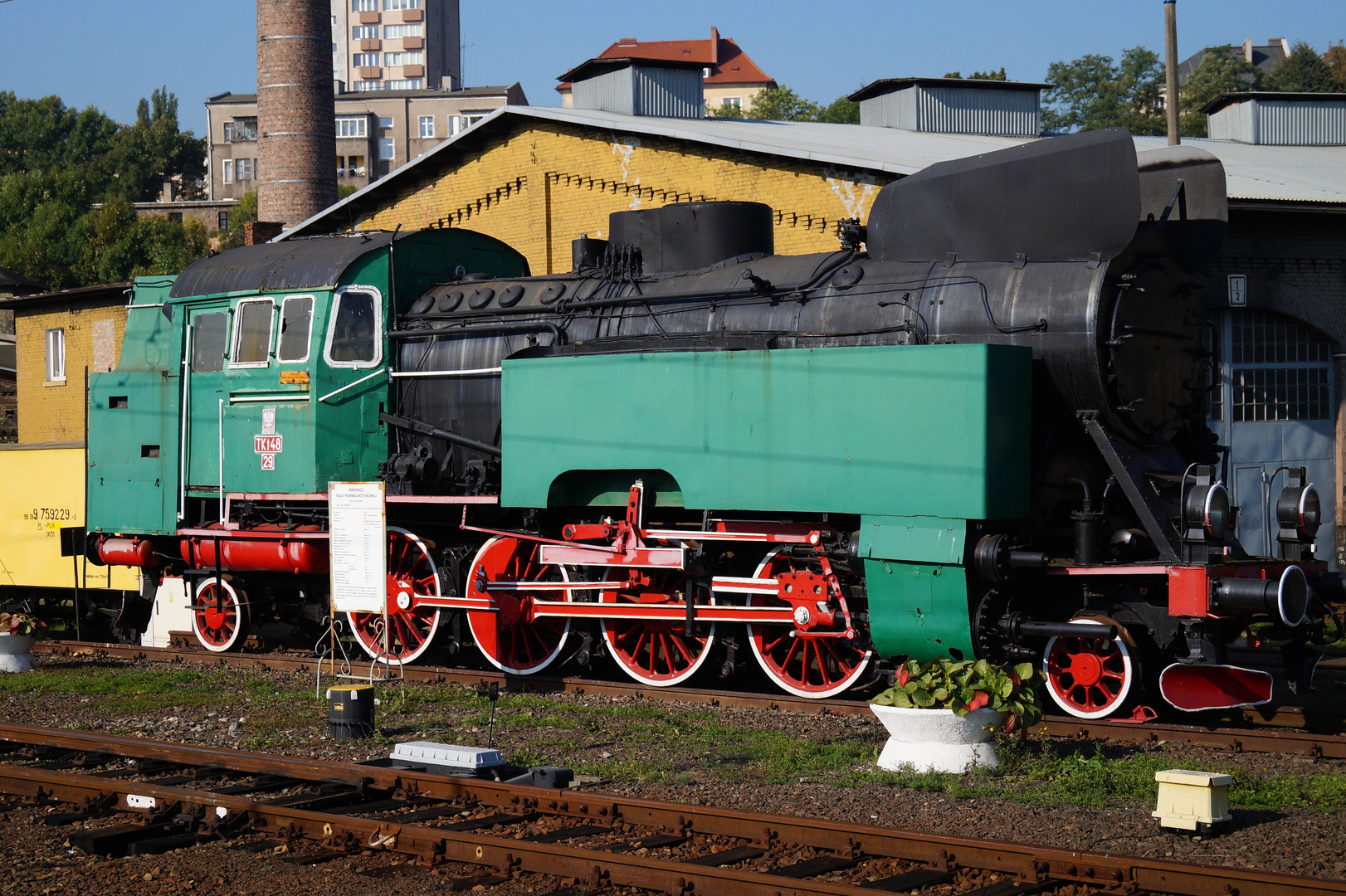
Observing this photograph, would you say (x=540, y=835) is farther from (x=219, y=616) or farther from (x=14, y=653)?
(x=14, y=653)

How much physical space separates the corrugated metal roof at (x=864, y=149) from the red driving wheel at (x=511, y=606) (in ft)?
23.6

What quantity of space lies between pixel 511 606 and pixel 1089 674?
4161 millimetres

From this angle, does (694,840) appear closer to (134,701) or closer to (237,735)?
(237,735)

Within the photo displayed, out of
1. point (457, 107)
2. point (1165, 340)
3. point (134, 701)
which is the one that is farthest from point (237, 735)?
point (457, 107)

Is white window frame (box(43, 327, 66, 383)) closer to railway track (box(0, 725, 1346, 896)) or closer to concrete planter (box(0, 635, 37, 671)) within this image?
concrete planter (box(0, 635, 37, 671))

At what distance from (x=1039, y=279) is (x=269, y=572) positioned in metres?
6.79

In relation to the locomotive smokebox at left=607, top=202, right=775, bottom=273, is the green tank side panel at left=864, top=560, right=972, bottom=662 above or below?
below

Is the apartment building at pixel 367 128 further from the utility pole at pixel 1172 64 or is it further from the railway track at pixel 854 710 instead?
the railway track at pixel 854 710

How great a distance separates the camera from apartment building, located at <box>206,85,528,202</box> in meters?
78.6

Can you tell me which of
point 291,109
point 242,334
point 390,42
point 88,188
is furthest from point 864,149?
point 390,42

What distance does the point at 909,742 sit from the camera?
6.90 meters

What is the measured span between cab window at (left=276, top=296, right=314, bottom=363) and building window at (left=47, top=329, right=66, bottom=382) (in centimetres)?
1755

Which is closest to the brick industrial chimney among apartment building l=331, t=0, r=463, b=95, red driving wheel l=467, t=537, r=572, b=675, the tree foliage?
the tree foliage

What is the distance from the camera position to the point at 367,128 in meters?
78.4
